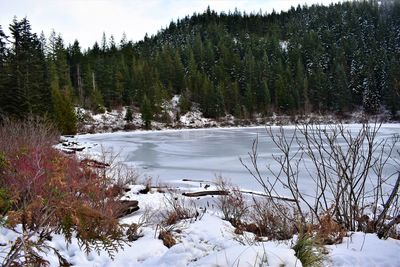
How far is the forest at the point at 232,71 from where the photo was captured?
46.2 m

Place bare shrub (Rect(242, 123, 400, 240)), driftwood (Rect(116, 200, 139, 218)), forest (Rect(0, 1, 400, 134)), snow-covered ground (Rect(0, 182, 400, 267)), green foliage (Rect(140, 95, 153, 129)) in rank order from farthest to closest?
green foliage (Rect(140, 95, 153, 129)) → forest (Rect(0, 1, 400, 134)) → driftwood (Rect(116, 200, 139, 218)) → bare shrub (Rect(242, 123, 400, 240)) → snow-covered ground (Rect(0, 182, 400, 267))

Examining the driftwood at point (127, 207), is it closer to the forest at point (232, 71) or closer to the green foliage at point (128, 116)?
the forest at point (232, 71)

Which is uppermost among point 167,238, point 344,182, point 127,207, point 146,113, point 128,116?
point 146,113

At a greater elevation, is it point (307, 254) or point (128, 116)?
point (128, 116)

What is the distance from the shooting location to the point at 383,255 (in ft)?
12.5

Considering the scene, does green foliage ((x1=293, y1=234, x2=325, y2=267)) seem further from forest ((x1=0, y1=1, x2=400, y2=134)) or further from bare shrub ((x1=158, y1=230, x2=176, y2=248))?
forest ((x1=0, y1=1, x2=400, y2=134))

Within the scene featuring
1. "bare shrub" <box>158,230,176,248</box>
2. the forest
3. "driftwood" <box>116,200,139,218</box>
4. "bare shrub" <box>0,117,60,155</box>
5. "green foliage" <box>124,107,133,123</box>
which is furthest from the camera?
"green foliage" <box>124,107,133,123</box>

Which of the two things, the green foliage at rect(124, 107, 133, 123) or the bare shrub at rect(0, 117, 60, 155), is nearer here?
the bare shrub at rect(0, 117, 60, 155)

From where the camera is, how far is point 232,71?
9088cm

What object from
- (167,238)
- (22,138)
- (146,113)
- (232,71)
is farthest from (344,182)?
(232,71)

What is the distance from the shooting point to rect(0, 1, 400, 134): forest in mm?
46219

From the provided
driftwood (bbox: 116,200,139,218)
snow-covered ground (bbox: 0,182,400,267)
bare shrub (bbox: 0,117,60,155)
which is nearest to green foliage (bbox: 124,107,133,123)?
bare shrub (bbox: 0,117,60,155)

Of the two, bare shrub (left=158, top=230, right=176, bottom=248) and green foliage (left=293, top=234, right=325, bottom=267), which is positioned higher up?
green foliage (left=293, top=234, right=325, bottom=267)

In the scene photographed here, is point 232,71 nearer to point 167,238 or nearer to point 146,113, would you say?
point 146,113
